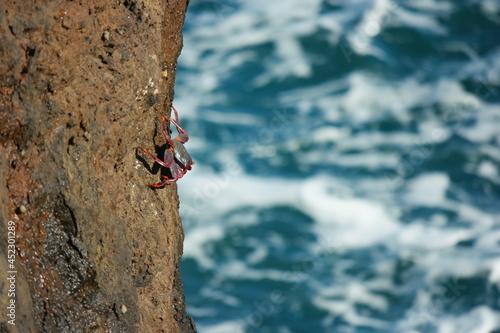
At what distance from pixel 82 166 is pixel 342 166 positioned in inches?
259

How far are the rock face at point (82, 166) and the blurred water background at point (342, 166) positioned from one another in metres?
4.21

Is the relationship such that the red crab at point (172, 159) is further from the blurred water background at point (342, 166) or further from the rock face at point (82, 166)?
the blurred water background at point (342, 166)

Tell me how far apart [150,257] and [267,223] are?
530cm

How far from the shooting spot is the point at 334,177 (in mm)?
8422

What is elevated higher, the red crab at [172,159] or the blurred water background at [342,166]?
the blurred water background at [342,166]

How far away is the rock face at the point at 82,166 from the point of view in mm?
2150

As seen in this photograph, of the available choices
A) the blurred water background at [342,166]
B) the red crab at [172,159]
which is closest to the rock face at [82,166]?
the red crab at [172,159]

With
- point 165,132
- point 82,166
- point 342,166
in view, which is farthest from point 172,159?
point 342,166

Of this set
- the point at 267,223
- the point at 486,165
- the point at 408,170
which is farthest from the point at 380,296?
the point at 486,165

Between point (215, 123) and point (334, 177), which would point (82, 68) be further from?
point (215, 123)

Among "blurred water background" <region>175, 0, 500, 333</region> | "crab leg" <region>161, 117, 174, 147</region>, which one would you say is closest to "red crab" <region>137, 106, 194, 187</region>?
"crab leg" <region>161, 117, 174, 147</region>

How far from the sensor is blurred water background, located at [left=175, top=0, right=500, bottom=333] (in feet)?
22.7

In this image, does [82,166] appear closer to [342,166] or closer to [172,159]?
[172,159]

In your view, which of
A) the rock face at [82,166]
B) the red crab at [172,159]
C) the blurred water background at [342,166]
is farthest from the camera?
the blurred water background at [342,166]
